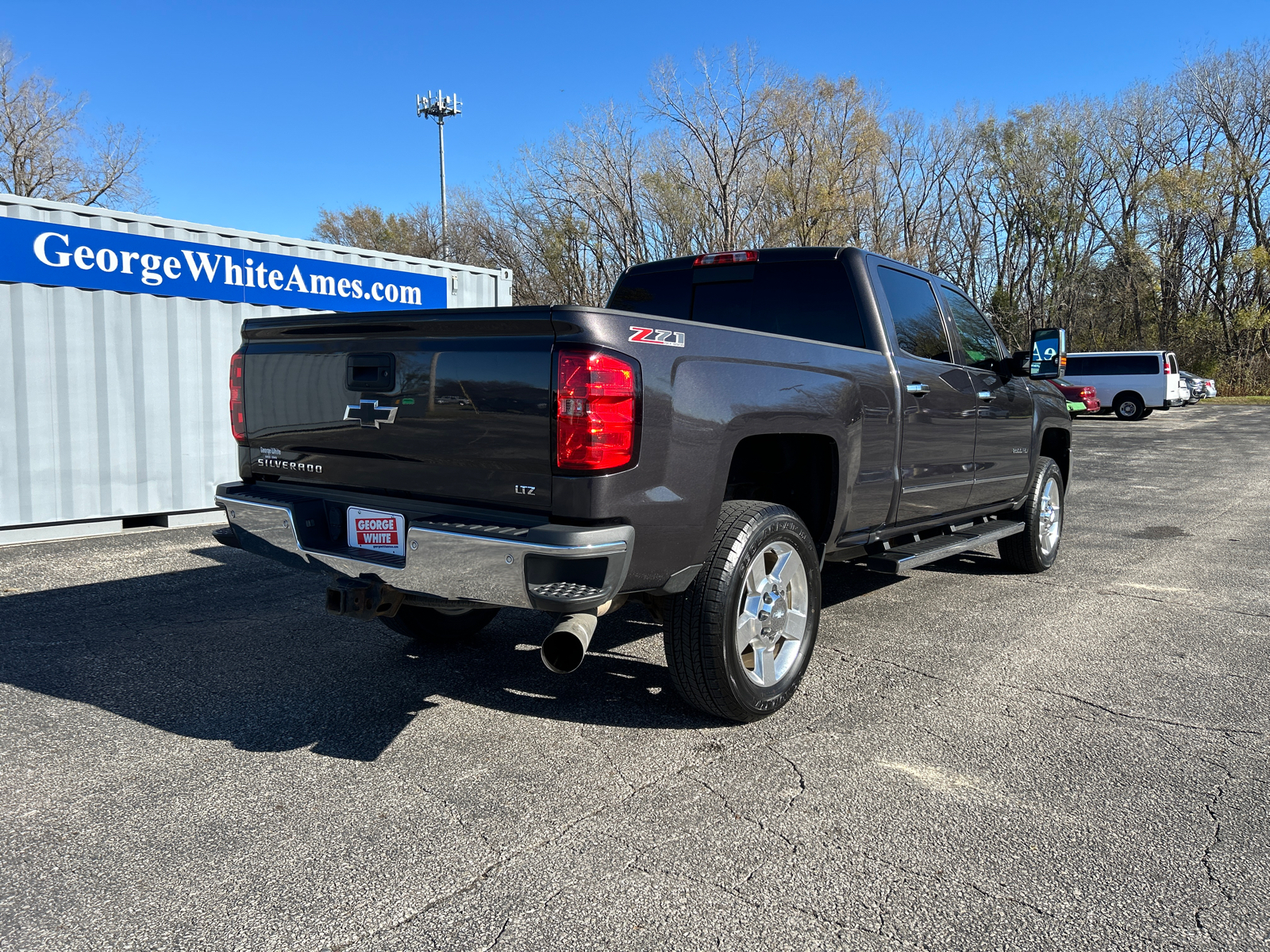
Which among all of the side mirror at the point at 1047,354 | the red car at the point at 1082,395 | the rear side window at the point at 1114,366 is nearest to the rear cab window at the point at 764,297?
the side mirror at the point at 1047,354

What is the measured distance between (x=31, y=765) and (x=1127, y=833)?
12.2ft

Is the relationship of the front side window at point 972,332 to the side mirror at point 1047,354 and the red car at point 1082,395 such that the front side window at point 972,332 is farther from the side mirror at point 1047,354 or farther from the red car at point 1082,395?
the red car at point 1082,395

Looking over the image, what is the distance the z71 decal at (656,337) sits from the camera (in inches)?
116

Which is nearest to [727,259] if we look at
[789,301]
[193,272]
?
[789,301]

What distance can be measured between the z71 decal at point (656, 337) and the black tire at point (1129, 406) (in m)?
32.0

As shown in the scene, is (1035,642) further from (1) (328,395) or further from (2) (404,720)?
(1) (328,395)

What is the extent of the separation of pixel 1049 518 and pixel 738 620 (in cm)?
424

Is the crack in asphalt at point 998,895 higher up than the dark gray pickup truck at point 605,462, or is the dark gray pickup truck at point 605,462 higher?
the dark gray pickup truck at point 605,462

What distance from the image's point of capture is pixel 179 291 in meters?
8.91

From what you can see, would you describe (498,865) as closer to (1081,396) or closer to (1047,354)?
(1047,354)

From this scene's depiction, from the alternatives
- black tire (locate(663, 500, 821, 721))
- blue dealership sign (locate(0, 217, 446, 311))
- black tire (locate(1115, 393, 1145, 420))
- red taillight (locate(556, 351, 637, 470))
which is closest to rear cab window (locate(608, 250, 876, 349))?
black tire (locate(663, 500, 821, 721))

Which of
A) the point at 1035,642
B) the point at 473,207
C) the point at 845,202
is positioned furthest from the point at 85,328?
the point at 473,207

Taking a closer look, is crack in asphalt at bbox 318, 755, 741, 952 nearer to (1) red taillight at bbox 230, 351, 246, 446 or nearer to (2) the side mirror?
(1) red taillight at bbox 230, 351, 246, 446

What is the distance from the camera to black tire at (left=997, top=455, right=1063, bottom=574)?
6.43 metres
